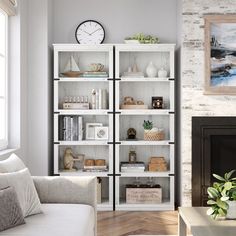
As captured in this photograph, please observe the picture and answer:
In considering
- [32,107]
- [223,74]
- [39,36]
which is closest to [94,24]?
[39,36]

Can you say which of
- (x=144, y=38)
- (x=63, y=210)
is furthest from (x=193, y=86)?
(x=63, y=210)

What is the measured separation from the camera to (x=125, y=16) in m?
6.12

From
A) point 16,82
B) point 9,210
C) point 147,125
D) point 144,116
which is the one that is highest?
point 16,82

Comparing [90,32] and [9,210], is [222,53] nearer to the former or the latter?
[90,32]

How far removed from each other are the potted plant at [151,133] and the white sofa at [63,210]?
6.12 ft

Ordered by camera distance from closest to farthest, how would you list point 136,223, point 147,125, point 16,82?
point 136,223, point 16,82, point 147,125

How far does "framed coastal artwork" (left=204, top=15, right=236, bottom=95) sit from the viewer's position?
5594mm

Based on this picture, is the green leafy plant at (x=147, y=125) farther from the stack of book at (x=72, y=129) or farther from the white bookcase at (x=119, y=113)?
the stack of book at (x=72, y=129)

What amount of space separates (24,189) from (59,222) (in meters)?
0.43

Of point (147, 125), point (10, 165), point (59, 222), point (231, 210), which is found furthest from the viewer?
point (147, 125)

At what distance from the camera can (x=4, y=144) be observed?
203 inches

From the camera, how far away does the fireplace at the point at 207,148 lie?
18.2 feet

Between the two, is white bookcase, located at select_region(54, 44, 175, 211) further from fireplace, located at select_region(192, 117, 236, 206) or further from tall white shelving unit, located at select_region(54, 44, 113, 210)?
fireplace, located at select_region(192, 117, 236, 206)

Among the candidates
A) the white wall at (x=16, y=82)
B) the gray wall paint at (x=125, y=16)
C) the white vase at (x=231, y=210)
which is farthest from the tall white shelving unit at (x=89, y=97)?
the white vase at (x=231, y=210)
